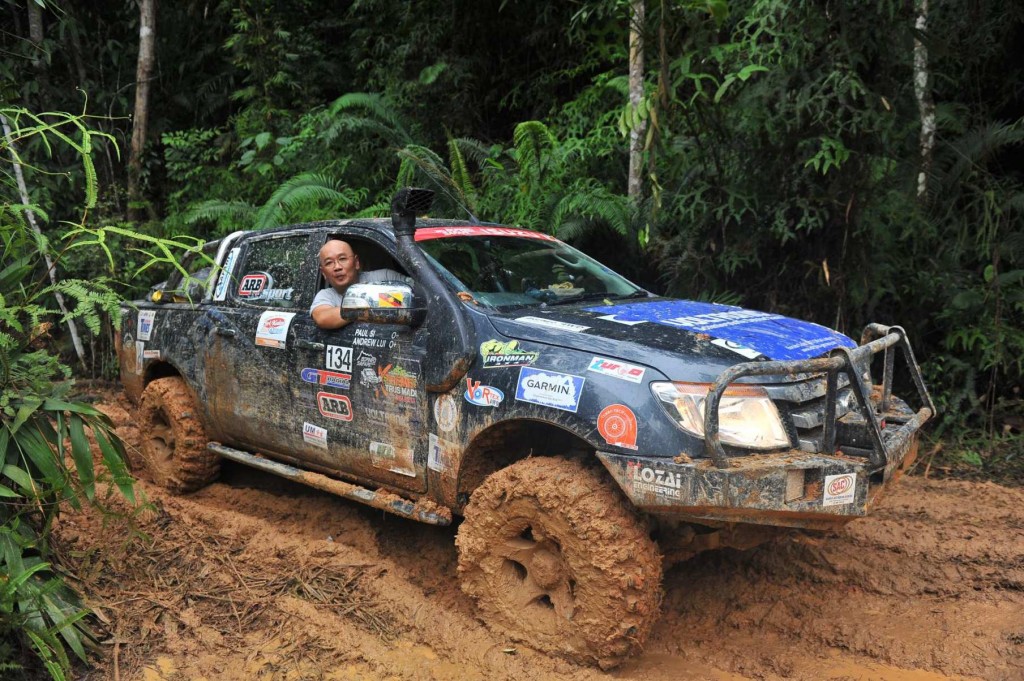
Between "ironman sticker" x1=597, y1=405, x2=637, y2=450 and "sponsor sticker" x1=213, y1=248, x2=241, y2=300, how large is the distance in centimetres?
304

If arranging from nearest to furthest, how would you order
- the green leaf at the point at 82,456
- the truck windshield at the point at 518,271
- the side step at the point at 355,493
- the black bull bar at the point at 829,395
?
the black bull bar at the point at 829,395
the green leaf at the point at 82,456
the side step at the point at 355,493
the truck windshield at the point at 518,271

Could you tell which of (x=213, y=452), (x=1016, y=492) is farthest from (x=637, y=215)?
(x=213, y=452)

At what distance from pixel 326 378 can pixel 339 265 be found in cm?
65

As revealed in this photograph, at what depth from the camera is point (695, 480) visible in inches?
111

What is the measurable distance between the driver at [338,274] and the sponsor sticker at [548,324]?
95 cm

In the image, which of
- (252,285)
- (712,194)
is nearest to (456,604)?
(252,285)

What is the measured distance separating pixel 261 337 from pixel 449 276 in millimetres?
1417

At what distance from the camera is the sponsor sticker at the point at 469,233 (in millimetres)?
4082

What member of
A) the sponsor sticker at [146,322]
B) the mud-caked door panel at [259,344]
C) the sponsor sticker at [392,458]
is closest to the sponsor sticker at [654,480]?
the sponsor sticker at [392,458]

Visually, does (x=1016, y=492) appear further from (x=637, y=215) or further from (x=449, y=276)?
(x=449, y=276)

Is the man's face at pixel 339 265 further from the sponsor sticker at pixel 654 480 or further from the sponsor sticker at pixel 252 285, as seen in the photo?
the sponsor sticker at pixel 654 480

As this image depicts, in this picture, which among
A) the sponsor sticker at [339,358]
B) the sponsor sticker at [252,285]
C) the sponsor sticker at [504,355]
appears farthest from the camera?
the sponsor sticker at [252,285]

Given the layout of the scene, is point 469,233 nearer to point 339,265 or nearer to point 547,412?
point 339,265

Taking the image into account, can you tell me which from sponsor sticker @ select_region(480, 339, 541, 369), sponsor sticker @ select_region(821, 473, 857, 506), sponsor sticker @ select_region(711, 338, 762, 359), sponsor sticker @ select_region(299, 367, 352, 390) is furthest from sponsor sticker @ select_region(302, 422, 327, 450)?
sponsor sticker @ select_region(821, 473, 857, 506)
